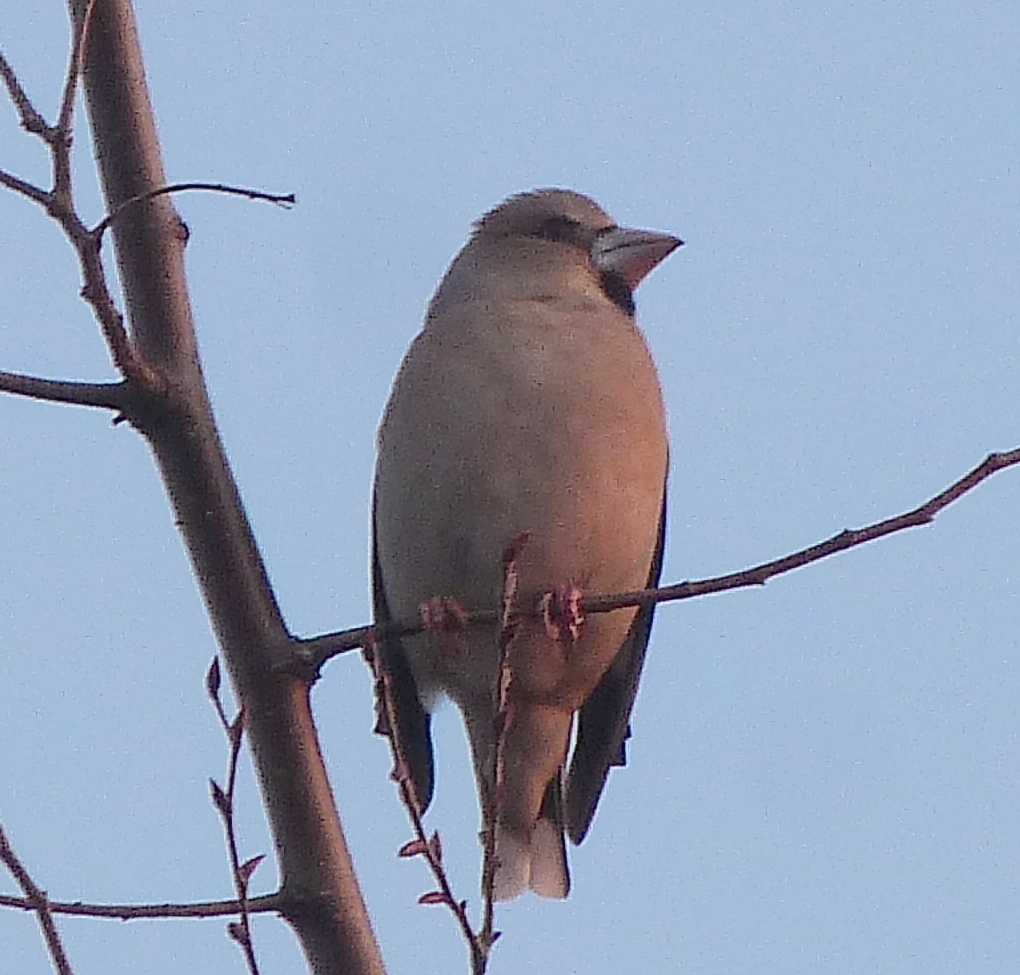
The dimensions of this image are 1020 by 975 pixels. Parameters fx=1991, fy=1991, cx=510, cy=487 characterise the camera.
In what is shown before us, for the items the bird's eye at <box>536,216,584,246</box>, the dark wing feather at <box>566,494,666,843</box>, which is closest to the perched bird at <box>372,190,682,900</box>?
the dark wing feather at <box>566,494,666,843</box>

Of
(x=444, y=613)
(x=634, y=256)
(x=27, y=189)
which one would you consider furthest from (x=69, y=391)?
(x=634, y=256)

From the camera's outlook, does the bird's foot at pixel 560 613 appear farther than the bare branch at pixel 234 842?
Yes

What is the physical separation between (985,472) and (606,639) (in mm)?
1848

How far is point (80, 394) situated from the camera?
104 inches

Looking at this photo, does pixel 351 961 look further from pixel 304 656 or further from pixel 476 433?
pixel 476 433

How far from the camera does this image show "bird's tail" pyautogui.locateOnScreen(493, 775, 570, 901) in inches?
179

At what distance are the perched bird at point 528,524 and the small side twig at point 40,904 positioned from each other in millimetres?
1489

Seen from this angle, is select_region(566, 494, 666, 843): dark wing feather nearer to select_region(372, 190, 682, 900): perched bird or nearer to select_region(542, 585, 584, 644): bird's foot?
A: select_region(372, 190, 682, 900): perched bird

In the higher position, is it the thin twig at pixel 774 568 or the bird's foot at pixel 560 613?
the bird's foot at pixel 560 613

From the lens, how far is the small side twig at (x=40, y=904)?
2209 millimetres

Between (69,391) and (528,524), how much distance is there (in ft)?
5.50


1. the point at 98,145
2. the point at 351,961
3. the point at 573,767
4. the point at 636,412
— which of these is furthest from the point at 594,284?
the point at 351,961

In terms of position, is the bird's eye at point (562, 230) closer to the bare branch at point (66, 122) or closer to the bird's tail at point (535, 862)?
the bird's tail at point (535, 862)

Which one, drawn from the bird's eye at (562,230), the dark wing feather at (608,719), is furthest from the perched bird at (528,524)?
the bird's eye at (562,230)
